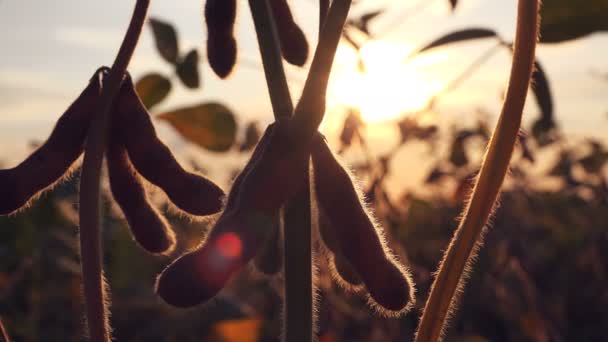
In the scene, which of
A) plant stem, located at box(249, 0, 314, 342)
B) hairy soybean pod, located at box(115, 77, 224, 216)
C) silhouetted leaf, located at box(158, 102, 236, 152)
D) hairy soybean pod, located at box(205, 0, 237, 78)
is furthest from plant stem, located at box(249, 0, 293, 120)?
silhouetted leaf, located at box(158, 102, 236, 152)

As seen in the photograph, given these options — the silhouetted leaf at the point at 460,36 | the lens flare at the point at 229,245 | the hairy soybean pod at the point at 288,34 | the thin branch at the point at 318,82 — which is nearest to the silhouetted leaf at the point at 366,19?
the silhouetted leaf at the point at 460,36

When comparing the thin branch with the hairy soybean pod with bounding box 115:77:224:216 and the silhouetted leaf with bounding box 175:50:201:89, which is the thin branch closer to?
the hairy soybean pod with bounding box 115:77:224:216

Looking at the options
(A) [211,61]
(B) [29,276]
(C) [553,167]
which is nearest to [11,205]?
(A) [211,61]

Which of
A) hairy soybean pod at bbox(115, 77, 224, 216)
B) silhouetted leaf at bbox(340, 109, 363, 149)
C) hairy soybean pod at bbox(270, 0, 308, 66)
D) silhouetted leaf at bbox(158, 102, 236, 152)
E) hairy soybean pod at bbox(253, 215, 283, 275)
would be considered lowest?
silhouetted leaf at bbox(340, 109, 363, 149)

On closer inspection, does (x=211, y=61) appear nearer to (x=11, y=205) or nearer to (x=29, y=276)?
(x=11, y=205)

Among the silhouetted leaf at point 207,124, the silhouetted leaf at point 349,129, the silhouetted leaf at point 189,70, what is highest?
the silhouetted leaf at point 189,70

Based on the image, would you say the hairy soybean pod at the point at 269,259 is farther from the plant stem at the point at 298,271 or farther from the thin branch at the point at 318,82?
the thin branch at the point at 318,82

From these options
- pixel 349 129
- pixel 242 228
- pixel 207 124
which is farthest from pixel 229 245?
pixel 349 129
